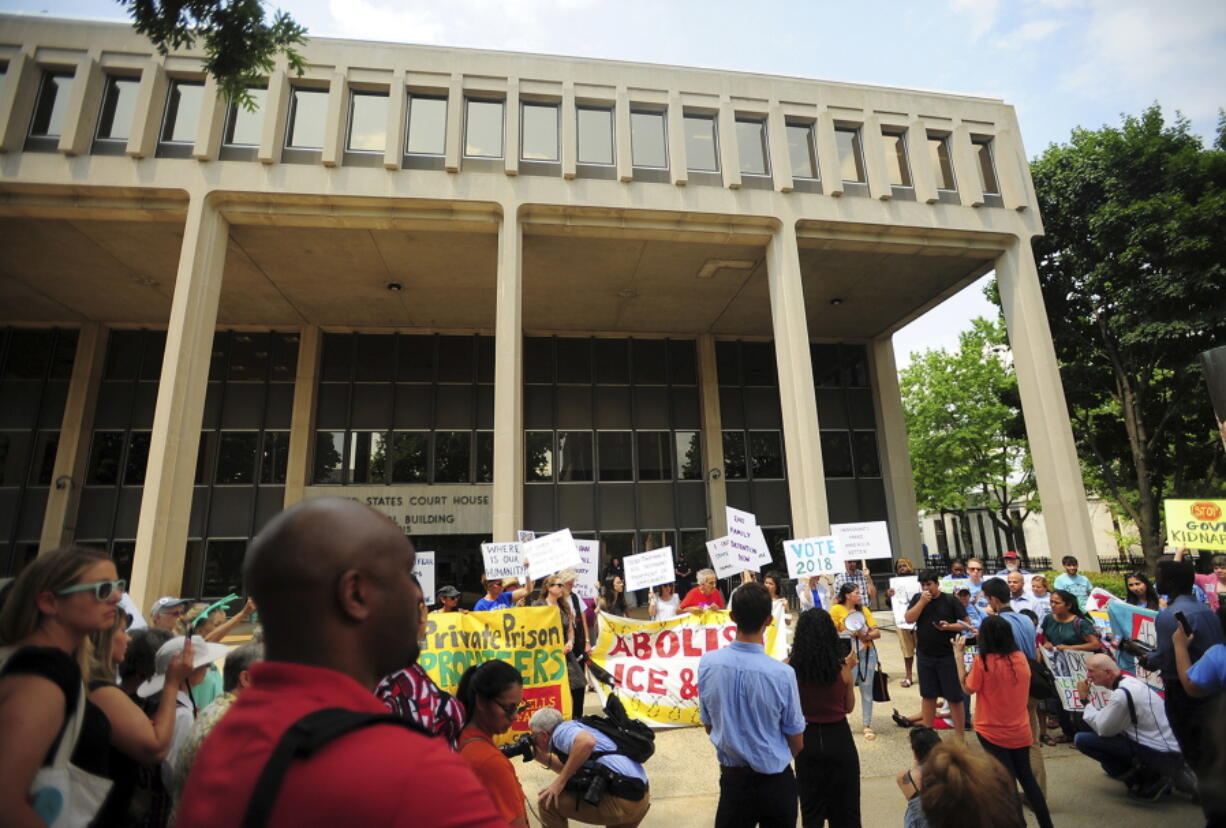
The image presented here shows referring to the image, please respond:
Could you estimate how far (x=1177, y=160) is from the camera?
21.8 meters

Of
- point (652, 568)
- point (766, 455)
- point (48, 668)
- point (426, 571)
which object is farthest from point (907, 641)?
point (766, 455)

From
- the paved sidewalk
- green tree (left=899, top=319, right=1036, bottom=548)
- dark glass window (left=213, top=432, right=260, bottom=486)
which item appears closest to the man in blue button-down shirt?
the paved sidewalk

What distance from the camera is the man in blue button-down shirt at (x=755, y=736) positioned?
405 centimetres

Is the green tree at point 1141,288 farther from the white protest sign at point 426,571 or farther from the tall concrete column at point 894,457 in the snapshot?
the white protest sign at point 426,571

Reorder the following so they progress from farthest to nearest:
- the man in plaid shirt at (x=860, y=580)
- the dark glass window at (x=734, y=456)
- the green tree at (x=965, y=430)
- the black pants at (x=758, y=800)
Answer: the green tree at (x=965, y=430), the dark glass window at (x=734, y=456), the man in plaid shirt at (x=860, y=580), the black pants at (x=758, y=800)

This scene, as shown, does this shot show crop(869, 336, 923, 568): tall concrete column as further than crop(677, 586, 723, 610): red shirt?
Yes

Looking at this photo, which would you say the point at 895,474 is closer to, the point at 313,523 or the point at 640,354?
the point at 640,354

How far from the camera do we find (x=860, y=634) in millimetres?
7828

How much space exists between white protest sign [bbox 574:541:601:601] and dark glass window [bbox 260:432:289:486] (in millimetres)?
15822

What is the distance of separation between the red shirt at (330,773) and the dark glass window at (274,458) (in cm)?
2561

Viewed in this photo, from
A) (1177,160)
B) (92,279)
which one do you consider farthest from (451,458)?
(1177,160)

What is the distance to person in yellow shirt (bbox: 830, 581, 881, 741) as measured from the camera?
26.0 ft

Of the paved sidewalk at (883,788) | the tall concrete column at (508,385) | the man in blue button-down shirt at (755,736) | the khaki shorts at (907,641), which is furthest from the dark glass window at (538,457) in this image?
the man in blue button-down shirt at (755,736)

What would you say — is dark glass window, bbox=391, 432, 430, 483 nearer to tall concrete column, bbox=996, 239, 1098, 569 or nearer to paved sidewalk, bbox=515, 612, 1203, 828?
paved sidewalk, bbox=515, 612, 1203, 828
